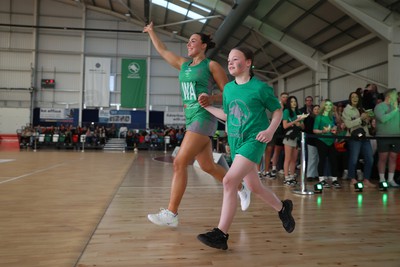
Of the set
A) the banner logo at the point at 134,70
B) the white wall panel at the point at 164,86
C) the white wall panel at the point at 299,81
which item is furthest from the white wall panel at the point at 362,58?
the banner logo at the point at 134,70

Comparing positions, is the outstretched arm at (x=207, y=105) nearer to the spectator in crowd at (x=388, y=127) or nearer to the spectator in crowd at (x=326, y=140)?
the spectator in crowd at (x=326, y=140)

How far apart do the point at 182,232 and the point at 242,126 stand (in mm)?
981

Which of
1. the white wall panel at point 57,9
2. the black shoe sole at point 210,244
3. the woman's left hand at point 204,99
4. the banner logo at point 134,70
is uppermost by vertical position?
the white wall panel at point 57,9

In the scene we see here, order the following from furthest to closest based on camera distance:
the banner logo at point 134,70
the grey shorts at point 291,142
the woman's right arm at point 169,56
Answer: the banner logo at point 134,70 → the grey shorts at point 291,142 → the woman's right arm at point 169,56

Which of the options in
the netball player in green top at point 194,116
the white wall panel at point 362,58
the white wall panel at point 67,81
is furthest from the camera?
the white wall panel at point 67,81

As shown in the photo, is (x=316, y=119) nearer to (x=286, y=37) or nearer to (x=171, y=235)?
(x=171, y=235)

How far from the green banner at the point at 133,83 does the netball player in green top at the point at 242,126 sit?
73.1 ft

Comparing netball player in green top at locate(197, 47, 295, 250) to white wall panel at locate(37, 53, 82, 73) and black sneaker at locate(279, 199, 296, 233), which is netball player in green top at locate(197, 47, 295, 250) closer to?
black sneaker at locate(279, 199, 296, 233)

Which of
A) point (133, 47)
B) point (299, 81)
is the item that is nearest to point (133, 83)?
point (133, 47)

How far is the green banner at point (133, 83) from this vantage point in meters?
23.7

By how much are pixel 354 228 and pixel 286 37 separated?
15.9 metres

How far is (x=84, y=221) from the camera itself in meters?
2.77

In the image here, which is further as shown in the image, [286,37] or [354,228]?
[286,37]

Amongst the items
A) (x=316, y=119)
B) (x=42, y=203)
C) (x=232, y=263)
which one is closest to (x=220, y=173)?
(x=232, y=263)
